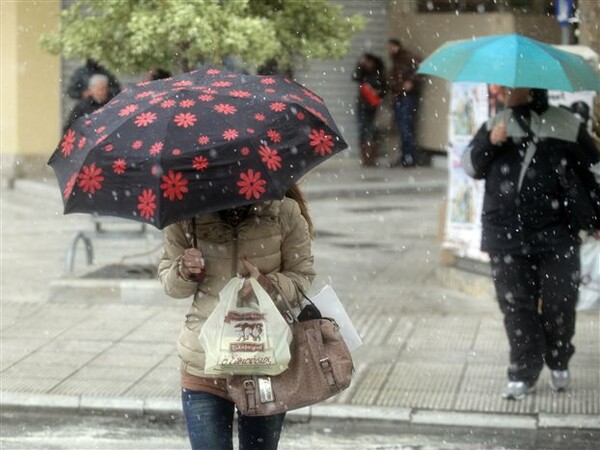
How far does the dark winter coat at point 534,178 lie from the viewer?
6965 millimetres

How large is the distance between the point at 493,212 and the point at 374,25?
15059mm

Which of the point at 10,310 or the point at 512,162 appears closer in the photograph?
the point at 512,162

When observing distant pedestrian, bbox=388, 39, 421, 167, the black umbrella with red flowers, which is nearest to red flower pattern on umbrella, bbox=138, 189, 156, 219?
the black umbrella with red flowers

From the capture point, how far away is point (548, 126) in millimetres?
7070

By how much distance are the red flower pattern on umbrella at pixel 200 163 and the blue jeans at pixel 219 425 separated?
0.82m

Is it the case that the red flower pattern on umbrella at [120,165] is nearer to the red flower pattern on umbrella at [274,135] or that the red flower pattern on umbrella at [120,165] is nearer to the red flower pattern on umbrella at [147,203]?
the red flower pattern on umbrella at [147,203]

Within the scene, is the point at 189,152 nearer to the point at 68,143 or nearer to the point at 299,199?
the point at 68,143

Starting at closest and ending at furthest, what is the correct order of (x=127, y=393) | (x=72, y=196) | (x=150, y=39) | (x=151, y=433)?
1. (x=72, y=196)
2. (x=151, y=433)
3. (x=127, y=393)
4. (x=150, y=39)

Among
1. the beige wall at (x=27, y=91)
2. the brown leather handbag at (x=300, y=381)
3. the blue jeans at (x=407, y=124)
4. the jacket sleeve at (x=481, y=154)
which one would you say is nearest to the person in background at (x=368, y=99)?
the blue jeans at (x=407, y=124)

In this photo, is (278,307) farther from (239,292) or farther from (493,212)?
(493,212)

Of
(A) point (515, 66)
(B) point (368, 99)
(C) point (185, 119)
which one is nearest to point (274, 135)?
(C) point (185, 119)

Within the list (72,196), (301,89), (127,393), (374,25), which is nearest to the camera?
(72,196)

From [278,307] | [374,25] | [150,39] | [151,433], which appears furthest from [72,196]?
[374,25]

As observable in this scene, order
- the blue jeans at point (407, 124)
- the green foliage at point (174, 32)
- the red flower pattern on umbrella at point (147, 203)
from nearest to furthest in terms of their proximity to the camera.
Answer: the red flower pattern on umbrella at point (147, 203) → the green foliage at point (174, 32) → the blue jeans at point (407, 124)
